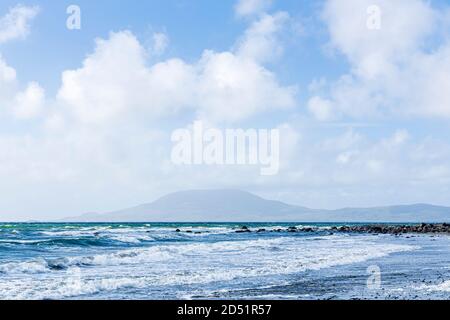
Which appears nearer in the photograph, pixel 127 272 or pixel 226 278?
pixel 226 278

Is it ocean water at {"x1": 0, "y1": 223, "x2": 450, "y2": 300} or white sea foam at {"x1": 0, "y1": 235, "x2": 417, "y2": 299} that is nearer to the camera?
ocean water at {"x1": 0, "y1": 223, "x2": 450, "y2": 300}

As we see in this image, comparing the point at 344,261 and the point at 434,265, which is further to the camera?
the point at 344,261

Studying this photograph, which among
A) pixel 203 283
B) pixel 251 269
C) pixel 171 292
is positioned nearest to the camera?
pixel 171 292

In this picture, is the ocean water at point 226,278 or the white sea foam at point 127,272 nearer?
the ocean water at point 226,278
